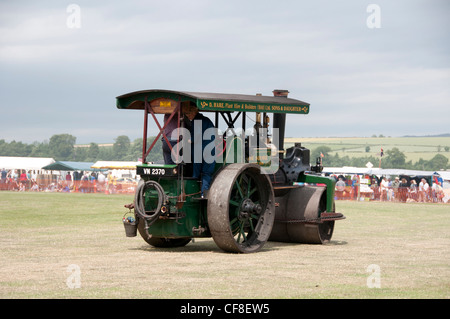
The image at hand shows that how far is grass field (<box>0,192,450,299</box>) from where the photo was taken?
7492mm

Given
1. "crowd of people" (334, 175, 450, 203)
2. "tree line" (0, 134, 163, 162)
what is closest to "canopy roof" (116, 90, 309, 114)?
"crowd of people" (334, 175, 450, 203)

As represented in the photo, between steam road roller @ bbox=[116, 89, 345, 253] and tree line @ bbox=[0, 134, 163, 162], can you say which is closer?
steam road roller @ bbox=[116, 89, 345, 253]

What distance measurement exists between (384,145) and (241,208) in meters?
114

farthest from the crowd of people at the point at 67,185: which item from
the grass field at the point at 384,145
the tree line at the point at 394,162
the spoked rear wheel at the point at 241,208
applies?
the grass field at the point at 384,145

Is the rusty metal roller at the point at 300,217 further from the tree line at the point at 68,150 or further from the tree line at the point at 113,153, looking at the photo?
the tree line at the point at 68,150

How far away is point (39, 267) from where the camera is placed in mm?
9273

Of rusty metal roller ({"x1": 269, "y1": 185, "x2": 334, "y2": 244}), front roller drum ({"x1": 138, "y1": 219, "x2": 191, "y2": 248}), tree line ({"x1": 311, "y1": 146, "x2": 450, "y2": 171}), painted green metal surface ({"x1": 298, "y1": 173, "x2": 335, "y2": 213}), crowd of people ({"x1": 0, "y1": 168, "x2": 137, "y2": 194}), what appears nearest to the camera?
front roller drum ({"x1": 138, "y1": 219, "x2": 191, "y2": 248})

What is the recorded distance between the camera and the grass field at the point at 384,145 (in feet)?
367

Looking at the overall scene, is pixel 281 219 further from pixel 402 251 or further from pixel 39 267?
pixel 39 267

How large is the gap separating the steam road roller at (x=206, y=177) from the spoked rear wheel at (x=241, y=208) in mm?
15

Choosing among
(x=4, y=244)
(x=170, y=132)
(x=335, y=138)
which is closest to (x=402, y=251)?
(x=170, y=132)

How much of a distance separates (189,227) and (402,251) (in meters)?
3.65

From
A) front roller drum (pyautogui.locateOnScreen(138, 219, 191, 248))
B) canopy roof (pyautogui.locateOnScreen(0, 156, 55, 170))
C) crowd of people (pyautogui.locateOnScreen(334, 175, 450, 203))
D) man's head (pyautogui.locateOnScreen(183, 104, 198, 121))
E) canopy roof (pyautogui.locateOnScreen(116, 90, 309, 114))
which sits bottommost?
crowd of people (pyautogui.locateOnScreen(334, 175, 450, 203))

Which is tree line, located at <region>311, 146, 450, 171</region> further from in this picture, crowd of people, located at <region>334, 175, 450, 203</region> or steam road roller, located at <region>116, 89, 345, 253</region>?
steam road roller, located at <region>116, 89, 345, 253</region>
